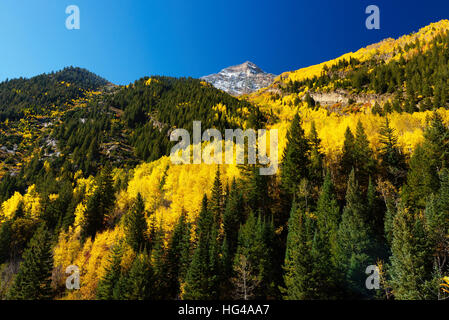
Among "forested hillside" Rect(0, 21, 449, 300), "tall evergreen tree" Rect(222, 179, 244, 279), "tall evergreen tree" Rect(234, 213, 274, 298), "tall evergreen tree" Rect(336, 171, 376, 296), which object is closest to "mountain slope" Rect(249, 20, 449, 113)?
"forested hillside" Rect(0, 21, 449, 300)

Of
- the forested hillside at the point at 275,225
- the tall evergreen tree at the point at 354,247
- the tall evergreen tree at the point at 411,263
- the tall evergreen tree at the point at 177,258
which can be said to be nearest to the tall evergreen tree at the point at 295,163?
the forested hillside at the point at 275,225

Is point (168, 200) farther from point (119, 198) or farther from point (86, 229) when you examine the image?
point (86, 229)

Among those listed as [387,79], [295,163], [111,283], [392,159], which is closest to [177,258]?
[111,283]

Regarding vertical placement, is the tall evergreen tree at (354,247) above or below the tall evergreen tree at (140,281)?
above

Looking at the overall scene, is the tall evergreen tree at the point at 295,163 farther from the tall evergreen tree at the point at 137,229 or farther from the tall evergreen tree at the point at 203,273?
the tall evergreen tree at the point at 137,229

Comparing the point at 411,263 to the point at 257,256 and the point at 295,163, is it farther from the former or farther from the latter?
the point at 295,163

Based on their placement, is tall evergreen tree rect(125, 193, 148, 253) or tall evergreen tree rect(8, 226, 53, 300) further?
tall evergreen tree rect(125, 193, 148, 253)

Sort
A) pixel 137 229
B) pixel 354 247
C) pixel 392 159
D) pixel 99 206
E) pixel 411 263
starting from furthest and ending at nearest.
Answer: pixel 99 206, pixel 137 229, pixel 392 159, pixel 354 247, pixel 411 263

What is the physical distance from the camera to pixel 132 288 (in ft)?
97.8

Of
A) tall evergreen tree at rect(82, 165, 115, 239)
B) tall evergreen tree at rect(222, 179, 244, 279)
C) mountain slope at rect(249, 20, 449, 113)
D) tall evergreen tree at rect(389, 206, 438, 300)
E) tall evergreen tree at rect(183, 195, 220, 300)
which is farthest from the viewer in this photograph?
mountain slope at rect(249, 20, 449, 113)

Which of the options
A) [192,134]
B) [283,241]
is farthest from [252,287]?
[192,134]

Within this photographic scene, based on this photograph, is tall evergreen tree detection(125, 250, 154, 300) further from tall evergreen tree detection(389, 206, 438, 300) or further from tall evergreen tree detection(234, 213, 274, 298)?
tall evergreen tree detection(389, 206, 438, 300)
